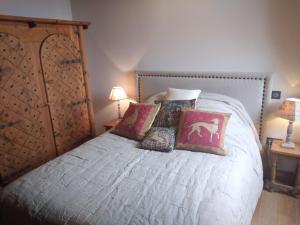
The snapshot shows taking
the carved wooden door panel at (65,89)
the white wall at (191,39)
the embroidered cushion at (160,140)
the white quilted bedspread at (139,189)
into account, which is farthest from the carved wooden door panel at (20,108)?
the embroidered cushion at (160,140)

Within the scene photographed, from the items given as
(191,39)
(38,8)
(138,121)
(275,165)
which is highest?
(38,8)

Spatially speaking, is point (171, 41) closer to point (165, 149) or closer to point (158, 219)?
point (165, 149)

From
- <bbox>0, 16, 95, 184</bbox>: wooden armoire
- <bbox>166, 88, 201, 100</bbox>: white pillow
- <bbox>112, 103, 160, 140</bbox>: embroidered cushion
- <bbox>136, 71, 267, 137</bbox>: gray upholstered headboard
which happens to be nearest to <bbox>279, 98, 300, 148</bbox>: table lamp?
<bbox>136, 71, 267, 137</bbox>: gray upholstered headboard

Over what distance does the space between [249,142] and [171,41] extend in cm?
149

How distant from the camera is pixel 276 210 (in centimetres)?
213

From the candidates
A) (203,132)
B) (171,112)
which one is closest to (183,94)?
(171,112)

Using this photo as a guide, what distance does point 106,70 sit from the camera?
11.2 ft

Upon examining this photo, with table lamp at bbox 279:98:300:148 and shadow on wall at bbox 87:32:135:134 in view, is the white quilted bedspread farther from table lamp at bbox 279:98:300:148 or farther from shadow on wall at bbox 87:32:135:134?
shadow on wall at bbox 87:32:135:134

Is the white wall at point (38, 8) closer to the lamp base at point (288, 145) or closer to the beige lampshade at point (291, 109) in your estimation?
the beige lampshade at point (291, 109)

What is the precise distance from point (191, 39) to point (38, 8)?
200cm

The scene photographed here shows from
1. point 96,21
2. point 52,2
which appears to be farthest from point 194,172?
point 52,2

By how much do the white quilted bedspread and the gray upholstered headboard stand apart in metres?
0.63

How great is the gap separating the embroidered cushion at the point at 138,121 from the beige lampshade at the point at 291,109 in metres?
1.20

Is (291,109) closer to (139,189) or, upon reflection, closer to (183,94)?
(183,94)
